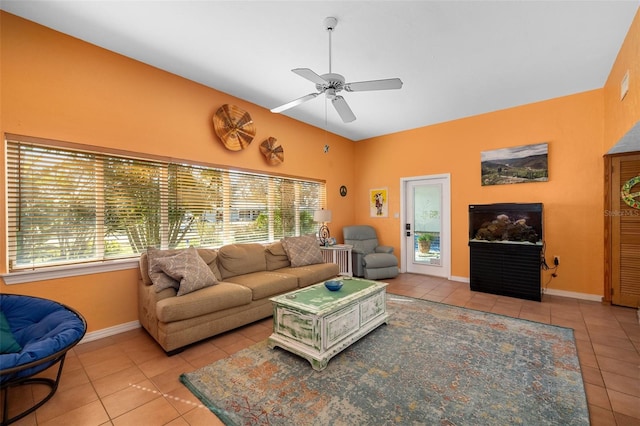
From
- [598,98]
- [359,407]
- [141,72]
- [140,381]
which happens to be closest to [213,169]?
[141,72]

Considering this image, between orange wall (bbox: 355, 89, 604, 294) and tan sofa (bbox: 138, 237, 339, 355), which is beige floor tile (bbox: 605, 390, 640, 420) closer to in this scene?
orange wall (bbox: 355, 89, 604, 294)

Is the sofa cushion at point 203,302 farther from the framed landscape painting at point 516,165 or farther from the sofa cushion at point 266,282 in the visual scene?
the framed landscape painting at point 516,165

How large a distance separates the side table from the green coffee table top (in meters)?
1.82

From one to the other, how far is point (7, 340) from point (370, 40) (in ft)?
12.0

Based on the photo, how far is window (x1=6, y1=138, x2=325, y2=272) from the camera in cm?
Result: 238

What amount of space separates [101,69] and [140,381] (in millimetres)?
2936

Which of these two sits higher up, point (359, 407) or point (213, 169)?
point (213, 169)

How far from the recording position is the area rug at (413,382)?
1.66m

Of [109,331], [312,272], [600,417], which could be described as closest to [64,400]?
[109,331]

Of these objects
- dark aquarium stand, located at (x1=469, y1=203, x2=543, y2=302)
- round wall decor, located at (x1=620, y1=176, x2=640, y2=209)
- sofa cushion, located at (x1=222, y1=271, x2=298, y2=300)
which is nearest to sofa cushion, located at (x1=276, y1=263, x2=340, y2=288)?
sofa cushion, located at (x1=222, y1=271, x2=298, y2=300)

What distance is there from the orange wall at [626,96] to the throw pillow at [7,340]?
16.3ft

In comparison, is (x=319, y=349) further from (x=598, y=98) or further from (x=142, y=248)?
(x=598, y=98)

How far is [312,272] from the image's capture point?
12.3 ft

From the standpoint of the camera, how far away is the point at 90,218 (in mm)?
2689
